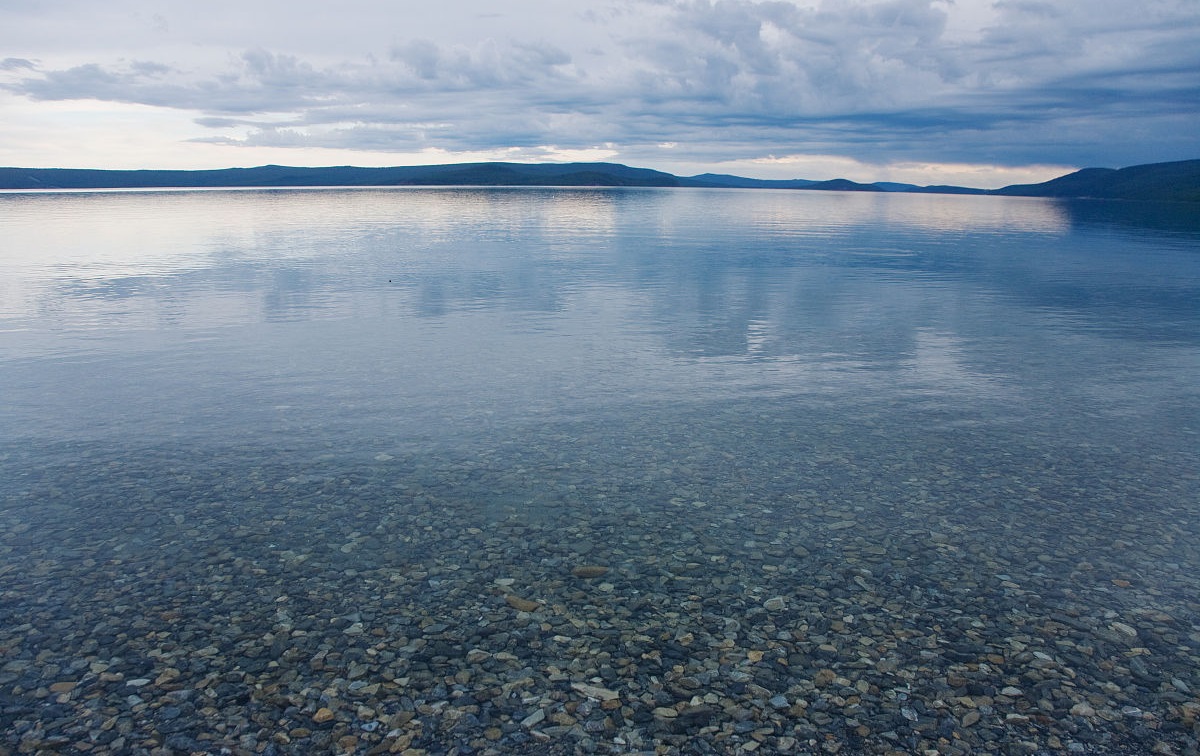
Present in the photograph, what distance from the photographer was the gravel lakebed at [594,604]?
8.16 m

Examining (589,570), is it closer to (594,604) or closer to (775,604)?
(594,604)

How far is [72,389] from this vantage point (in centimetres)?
2008

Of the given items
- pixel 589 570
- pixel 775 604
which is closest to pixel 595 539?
pixel 589 570

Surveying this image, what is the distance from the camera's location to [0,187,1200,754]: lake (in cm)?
837

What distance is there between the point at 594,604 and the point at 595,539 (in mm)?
1870

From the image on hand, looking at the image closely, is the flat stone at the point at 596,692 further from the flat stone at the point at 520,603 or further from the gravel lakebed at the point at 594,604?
the flat stone at the point at 520,603

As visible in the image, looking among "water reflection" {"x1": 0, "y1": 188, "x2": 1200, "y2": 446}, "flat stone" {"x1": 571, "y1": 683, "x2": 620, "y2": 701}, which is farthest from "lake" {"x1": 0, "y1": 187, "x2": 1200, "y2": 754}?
"water reflection" {"x1": 0, "y1": 188, "x2": 1200, "y2": 446}

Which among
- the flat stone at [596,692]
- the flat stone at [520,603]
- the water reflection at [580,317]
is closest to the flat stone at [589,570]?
the flat stone at [520,603]

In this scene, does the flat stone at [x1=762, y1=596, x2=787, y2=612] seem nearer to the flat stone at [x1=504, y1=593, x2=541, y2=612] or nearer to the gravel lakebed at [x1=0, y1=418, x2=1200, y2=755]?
the gravel lakebed at [x1=0, y1=418, x2=1200, y2=755]

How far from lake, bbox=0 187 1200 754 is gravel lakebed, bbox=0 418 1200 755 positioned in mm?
50

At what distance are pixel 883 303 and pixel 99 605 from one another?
32.9 m

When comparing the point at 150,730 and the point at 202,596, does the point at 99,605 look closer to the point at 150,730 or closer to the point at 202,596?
the point at 202,596

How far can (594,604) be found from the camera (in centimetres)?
1042

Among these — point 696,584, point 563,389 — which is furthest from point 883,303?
point 696,584
